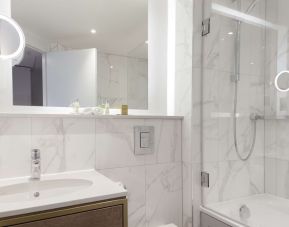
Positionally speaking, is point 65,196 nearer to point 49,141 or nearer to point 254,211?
point 49,141

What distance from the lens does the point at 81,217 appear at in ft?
2.95

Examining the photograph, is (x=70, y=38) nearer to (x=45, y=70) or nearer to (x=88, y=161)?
(x=45, y=70)

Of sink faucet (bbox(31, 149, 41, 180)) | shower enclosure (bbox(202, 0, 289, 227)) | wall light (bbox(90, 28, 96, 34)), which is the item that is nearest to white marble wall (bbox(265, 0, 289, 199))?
shower enclosure (bbox(202, 0, 289, 227))

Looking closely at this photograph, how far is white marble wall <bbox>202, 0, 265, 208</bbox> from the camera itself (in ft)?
5.54

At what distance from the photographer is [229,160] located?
1.76 meters

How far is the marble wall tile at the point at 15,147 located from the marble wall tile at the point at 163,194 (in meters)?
0.74

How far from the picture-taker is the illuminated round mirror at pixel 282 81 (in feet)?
5.63

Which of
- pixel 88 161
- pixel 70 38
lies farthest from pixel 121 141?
pixel 70 38

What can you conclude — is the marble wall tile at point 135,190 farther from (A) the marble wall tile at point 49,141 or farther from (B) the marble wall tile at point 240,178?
(B) the marble wall tile at point 240,178

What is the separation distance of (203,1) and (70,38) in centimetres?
94

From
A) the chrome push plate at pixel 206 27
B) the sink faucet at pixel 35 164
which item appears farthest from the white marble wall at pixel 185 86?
the sink faucet at pixel 35 164

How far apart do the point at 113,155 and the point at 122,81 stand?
1.78 ft

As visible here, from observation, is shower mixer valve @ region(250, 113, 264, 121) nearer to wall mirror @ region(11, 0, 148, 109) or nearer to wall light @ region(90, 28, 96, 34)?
wall mirror @ region(11, 0, 148, 109)

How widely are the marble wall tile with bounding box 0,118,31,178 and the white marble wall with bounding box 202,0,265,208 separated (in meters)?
1.12
